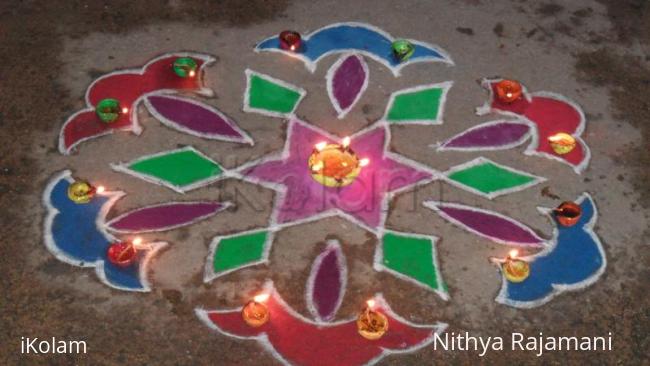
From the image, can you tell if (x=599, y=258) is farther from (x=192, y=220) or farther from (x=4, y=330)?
(x=4, y=330)

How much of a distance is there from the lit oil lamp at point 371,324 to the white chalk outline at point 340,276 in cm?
27

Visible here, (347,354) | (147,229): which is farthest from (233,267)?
(347,354)

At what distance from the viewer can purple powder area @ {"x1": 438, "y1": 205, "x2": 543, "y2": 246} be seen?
5719mm

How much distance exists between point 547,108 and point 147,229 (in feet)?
15.4

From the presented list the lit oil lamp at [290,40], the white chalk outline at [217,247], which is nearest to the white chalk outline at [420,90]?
the lit oil lamp at [290,40]

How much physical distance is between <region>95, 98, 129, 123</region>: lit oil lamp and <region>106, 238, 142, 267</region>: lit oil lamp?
1.64 meters

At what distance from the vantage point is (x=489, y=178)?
613 cm

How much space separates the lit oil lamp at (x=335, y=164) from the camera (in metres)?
6.00

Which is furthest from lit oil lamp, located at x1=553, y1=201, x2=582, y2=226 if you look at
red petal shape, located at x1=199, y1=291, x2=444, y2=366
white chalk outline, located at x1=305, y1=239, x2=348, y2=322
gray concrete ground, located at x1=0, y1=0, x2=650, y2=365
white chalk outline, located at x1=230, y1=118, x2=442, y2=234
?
white chalk outline, located at x1=305, y1=239, x2=348, y2=322

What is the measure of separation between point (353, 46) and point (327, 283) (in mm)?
3369

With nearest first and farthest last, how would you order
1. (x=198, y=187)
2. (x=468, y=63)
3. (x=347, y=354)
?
(x=347, y=354) → (x=198, y=187) → (x=468, y=63)

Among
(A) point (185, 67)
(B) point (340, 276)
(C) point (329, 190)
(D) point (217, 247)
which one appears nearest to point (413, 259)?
(B) point (340, 276)

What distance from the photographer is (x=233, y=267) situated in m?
5.42

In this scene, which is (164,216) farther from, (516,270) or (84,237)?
(516,270)
